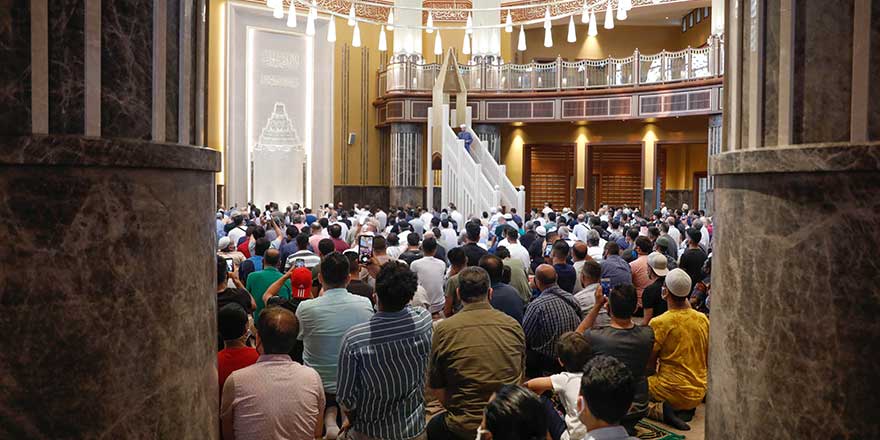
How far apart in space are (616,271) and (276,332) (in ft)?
12.9

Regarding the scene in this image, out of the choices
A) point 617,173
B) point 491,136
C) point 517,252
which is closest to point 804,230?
point 517,252

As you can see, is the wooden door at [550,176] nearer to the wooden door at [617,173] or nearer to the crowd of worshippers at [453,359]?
the wooden door at [617,173]

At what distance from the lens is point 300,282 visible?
5105mm

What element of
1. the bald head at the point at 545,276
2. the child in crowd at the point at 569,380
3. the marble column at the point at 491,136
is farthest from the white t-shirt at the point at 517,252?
the marble column at the point at 491,136

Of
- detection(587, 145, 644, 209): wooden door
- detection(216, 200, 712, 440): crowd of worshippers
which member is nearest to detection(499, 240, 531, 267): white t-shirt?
detection(216, 200, 712, 440): crowd of worshippers

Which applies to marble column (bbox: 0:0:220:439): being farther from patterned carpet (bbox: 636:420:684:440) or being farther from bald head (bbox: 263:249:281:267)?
bald head (bbox: 263:249:281:267)

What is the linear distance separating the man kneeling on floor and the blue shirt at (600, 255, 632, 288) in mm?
1599

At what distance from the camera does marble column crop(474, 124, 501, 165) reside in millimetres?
19422

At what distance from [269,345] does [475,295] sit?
1.13 meters

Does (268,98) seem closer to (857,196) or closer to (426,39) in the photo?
(426,39)

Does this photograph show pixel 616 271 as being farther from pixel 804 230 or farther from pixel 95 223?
pixel 95 223

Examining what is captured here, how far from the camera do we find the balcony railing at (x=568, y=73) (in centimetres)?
1659

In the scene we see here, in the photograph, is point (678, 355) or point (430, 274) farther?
point (430, 274)

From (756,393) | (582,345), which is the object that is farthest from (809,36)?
(582,345)
